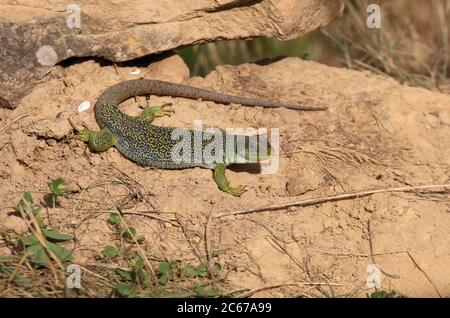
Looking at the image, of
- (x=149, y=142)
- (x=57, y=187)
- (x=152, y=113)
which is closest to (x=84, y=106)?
(x=152, y=113)

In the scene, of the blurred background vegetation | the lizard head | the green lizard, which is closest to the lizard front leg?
the green lizard

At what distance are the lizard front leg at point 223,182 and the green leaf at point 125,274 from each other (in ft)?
4.08

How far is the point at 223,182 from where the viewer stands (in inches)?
209

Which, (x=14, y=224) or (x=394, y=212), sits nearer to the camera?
(x=14, y=224)

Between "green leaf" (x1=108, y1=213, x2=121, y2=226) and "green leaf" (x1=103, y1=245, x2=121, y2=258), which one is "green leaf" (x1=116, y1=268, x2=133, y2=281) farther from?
"green leaf" (x1=108, y1=213, x2=121, y2=226)

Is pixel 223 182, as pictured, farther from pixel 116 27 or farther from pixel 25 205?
pixel 116 27

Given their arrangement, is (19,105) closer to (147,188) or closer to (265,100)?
(147,188)

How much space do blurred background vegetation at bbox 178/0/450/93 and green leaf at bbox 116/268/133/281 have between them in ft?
13.0

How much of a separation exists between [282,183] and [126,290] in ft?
6.05

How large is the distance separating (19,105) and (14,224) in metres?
1.43

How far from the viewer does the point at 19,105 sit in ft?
18.7

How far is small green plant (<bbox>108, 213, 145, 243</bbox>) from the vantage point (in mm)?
4691

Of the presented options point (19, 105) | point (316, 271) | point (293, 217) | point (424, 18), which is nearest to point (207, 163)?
point (293, 217)

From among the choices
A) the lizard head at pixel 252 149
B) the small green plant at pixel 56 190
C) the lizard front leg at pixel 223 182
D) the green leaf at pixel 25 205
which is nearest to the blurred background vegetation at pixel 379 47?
the lizard head at pixel 252 149
